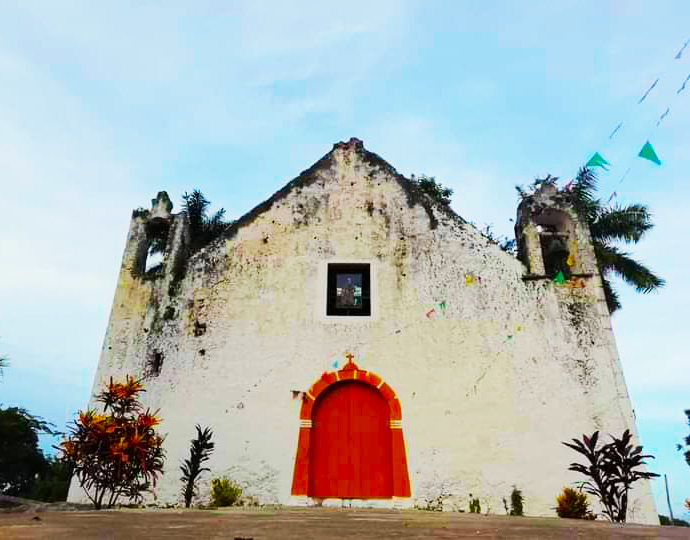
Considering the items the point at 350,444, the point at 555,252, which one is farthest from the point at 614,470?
the point at 555,252

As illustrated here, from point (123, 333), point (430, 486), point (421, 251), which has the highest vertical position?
point (421, 251)

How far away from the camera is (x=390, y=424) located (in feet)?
27.6

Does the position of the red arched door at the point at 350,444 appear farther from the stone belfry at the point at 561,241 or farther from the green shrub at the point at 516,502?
the stone belfry at the point at 561,241

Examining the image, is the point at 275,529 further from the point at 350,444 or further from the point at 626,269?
the point at 626,269

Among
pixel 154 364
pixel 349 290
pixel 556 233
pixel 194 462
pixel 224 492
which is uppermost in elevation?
pixel 556 233

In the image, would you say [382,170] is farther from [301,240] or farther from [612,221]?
[612,221]

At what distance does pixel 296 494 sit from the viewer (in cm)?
803

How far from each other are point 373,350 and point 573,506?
344 cm

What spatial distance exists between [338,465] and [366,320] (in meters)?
2.24

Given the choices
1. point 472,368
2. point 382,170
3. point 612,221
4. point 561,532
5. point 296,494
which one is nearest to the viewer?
point 561,532

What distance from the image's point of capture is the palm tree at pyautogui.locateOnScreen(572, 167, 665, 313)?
48.2 feet

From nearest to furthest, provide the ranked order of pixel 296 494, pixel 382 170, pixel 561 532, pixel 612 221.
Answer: pixel 561 532
pixel 296 494
pixel 382 170
pixel 612 221

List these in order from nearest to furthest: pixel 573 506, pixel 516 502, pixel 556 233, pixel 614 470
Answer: pixel 614 470
pixel 573 506
pixel 516 502
pixel 556 233

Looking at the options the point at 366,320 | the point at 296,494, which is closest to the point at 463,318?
the point at 366,320
